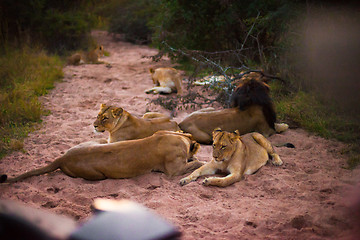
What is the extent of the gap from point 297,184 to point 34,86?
650 cm

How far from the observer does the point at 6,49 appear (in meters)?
9.83

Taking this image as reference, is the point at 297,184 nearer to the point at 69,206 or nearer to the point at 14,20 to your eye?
the point at 69,206

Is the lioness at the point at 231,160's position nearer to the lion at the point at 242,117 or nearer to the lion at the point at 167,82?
the lion at the point at 242,117

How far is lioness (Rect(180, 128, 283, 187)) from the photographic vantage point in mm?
3846

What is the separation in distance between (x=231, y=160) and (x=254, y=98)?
176cm

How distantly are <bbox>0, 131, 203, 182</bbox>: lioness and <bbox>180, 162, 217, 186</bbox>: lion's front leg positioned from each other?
0.19 m

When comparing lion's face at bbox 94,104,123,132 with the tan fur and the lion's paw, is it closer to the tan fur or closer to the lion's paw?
the tan fur

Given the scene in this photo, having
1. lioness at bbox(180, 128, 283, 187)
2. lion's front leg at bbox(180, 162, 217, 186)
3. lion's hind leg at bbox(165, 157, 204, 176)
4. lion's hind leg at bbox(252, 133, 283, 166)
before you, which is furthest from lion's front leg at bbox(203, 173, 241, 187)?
lion's hind leg at bbox(252, 133, 283, 166)

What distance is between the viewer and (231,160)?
405 cm

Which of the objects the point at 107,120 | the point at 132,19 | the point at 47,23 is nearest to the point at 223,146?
the point at 107,120

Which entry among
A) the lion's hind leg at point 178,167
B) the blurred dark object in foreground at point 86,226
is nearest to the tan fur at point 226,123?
the lion's hind leg at point 178,167

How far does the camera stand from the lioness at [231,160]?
385 cm

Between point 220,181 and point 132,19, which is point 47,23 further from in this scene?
point 220,181

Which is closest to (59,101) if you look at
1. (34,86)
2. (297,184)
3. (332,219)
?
(34,86)
